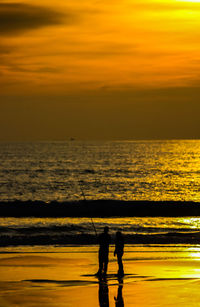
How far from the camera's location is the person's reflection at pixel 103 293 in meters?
14.6

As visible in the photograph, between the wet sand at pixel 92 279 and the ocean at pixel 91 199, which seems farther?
the ocean at pixel 91 199

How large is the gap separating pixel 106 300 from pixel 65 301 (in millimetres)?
1075

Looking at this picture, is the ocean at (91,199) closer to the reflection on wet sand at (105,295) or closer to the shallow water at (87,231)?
the shallow water at (87,231)

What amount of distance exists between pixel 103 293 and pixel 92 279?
2.16 meters

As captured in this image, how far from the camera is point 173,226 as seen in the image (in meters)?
36.7

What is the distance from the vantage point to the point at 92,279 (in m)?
18.0

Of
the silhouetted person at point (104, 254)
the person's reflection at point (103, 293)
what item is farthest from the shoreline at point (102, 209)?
the person's reflection at point (103, 293)

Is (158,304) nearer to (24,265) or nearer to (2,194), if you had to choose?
(24,265)

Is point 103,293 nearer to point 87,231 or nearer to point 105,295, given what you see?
point 105,295

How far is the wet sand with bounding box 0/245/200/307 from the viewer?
14.9 m

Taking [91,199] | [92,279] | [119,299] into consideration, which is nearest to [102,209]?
[91,199]

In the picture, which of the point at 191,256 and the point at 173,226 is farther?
the point at 173,226

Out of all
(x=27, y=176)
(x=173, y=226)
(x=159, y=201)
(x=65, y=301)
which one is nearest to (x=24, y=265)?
(x=65, y=301)

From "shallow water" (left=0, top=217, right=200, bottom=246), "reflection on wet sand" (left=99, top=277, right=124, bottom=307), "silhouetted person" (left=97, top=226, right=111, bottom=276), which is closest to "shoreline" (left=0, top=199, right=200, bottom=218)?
"shallow water" (left=0, top=217, right=200, bottom=246)
